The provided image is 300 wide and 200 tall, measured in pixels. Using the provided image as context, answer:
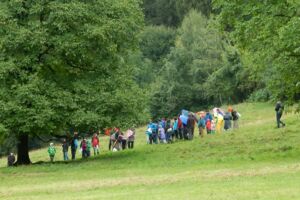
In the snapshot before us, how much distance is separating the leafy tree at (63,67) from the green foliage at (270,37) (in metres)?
8.52

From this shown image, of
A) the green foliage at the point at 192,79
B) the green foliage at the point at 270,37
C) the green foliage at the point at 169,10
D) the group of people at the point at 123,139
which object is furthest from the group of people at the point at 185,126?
the green foliage at the point at 169,10

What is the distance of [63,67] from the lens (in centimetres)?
3716

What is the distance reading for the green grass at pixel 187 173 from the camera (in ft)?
63.6

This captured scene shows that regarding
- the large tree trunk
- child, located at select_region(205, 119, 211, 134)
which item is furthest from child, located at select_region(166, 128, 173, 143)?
the large tree trunk

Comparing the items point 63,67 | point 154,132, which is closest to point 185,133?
point 154,132

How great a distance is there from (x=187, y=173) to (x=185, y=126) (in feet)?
49.9

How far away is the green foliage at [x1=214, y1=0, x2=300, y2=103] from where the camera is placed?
2709 cm

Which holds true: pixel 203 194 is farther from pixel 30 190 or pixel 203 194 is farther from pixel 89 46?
pixel 89 46

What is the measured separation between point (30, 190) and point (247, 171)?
8.24 m

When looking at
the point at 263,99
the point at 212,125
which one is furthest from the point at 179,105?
the point at 212,125

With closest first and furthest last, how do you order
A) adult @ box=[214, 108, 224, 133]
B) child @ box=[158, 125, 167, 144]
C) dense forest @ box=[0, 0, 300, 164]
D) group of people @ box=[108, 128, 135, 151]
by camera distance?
dense forest @ box=[0, 0, 300, 164] → child @ box=[158, 125, 167, 144] → group of people @ box=[108, 128, 135, 151] → adult @ box=[214, 108, 224, 133]

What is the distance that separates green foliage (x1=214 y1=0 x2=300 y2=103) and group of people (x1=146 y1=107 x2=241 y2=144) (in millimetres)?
11064

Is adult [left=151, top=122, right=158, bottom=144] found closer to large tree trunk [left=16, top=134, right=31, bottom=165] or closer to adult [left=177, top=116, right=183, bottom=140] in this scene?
adult [left=177, top=116, right=183, bottom=140]

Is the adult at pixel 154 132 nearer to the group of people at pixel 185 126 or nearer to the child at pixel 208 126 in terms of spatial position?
the group of people at pixel 185 126
